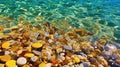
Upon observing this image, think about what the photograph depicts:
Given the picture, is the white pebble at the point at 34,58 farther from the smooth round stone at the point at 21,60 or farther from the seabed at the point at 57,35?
the smooth round stone at the point at 21,60

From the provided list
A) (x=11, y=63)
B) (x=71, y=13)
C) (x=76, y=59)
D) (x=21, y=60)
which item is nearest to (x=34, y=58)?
(x=21, y=60)

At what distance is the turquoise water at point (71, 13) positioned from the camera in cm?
842

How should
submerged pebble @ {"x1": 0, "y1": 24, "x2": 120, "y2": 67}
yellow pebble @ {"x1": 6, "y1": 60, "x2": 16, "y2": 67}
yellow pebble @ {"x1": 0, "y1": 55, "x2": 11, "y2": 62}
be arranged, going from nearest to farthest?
yellow pebble @ {"x1": 6, "y1": 60, "x2": 16, "y2": 67} → yellow pebble @ {"x1": 0, "y1": 55, "x2": 11, "y2": 62} → submerged pebble @ {"x1": 0, "y1": 24, "x2": 120, "y2": 67}

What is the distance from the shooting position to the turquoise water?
8422 millimetres

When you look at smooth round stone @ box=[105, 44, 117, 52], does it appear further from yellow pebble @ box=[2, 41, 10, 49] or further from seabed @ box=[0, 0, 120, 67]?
yellow pebble @ box=[2, 41, 10, 49]

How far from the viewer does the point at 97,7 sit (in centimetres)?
1046

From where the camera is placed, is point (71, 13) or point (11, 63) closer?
point (11, 63)

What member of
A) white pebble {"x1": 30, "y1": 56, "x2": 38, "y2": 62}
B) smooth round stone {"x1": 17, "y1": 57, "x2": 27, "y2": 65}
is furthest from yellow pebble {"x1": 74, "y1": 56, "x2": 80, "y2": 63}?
smooth round stone {"x1": 17, "y1": 57, "x2": 27, "y2": 65}

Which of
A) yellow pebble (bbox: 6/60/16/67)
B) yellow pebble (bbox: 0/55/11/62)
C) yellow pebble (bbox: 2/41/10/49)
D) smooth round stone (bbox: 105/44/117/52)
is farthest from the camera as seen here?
smooth round stone (bbox: 105/44/117/52)

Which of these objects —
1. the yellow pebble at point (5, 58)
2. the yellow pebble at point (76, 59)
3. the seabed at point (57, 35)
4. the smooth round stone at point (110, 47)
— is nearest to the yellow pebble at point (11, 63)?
the seabed at point (57, 35)

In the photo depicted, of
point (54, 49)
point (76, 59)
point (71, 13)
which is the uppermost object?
point (71, 13)

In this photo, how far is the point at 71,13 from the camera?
30.9ft

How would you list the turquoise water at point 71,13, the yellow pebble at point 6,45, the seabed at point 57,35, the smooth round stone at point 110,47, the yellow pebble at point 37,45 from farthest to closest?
the turquoise water at point 71,13 < the smooth round stone at point 110,47 < the yellow pebble at point 37,45 < the yellow pebble at point 6,45 < the seabed at point 57,35

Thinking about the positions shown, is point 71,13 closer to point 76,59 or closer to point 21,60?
point 76,59
